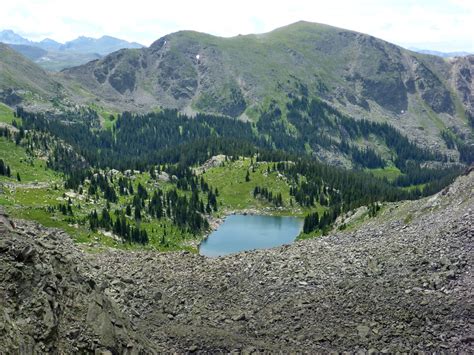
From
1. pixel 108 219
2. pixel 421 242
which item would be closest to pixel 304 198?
pixel 108 219

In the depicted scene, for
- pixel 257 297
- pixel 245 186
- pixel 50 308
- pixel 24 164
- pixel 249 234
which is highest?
pixel 50 308

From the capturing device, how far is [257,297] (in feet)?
166

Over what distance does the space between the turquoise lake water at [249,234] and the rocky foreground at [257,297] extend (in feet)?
191

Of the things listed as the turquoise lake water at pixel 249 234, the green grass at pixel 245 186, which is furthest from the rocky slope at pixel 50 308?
the green grass at pixel 245 186

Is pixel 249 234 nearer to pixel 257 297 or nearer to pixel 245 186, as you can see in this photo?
pixel 245 186

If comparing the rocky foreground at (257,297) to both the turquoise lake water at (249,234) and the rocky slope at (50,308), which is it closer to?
the rocky slope at (50,308)

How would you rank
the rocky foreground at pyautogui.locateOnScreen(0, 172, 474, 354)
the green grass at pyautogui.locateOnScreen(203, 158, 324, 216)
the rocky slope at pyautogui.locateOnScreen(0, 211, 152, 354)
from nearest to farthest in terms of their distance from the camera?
the rocky slope at pyautogui.locateOnScreen(0, 211, 152, 354), the rocky foreground at pyautogui.locateOnScreen(0, 172, 474, 354), the green grass at pyautogui.locateOnScreen(203, 158, 324, 216)

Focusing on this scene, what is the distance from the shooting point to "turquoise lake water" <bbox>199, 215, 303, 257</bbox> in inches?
4843

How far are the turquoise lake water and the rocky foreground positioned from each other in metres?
58.3

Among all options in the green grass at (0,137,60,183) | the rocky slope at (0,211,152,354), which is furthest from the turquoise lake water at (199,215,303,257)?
the rocky slope at (0,211,152,354)

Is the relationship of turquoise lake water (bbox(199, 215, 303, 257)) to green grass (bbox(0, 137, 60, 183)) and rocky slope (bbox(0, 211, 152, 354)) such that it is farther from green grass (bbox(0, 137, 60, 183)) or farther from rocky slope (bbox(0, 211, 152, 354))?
Answer: rocky slope (bbox(0, 211, 152, 354))

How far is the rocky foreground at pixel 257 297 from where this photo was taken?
32.0m

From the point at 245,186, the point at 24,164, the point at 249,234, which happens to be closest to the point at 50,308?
the point at 249,234

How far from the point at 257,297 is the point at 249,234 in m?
89.8
